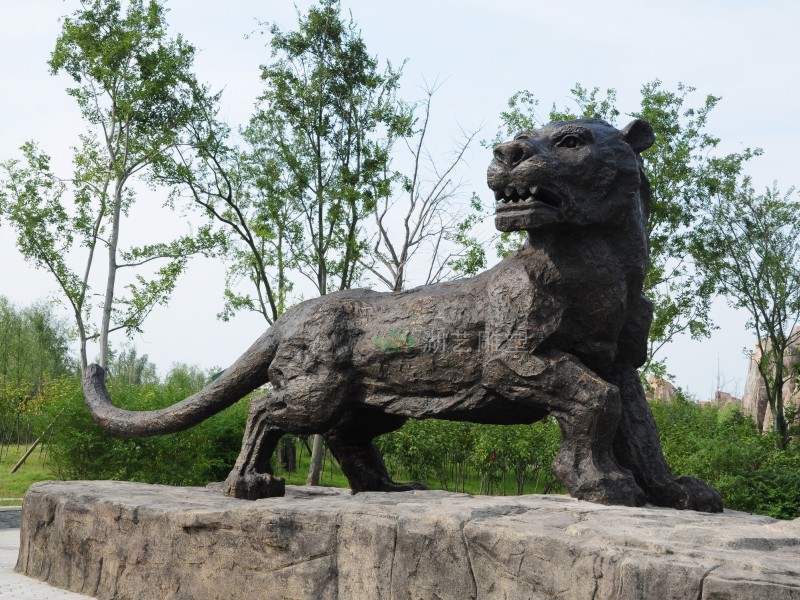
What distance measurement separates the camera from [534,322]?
4875 millimetres

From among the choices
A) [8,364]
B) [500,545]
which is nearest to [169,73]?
[500,545]

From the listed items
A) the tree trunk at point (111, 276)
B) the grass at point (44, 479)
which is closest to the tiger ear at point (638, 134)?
the grass at point (44, 479)

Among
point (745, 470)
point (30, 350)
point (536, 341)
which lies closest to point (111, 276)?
point (745, 470)

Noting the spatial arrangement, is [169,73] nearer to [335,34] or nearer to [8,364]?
[335,34]

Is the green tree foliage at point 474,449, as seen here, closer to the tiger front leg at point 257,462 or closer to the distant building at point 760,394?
the tiger front leg at point 257,462

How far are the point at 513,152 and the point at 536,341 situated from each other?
38.9 inches

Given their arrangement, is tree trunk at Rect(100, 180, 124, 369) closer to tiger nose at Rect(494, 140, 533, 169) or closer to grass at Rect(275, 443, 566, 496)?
grass at Rect(275, 443, 566, 496)

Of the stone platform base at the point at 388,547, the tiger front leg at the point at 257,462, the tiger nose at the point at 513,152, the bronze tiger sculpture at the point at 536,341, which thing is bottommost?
the stone platform base at the point at 388,547

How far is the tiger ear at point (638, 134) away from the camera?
4.97 m

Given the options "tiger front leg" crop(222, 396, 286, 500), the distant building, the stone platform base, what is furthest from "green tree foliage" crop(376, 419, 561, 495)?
the distant building

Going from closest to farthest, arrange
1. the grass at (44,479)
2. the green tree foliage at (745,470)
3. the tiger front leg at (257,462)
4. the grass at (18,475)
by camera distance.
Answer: the tiger front leg at (257,462), the green tree foliage at (745,470), the grass at (18,475), the grass at (44,479)

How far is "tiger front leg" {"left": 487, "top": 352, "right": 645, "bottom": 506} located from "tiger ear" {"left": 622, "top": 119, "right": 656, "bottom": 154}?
1209 millimetres

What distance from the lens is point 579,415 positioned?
15.5 feet

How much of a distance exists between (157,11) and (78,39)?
59.2 inches
